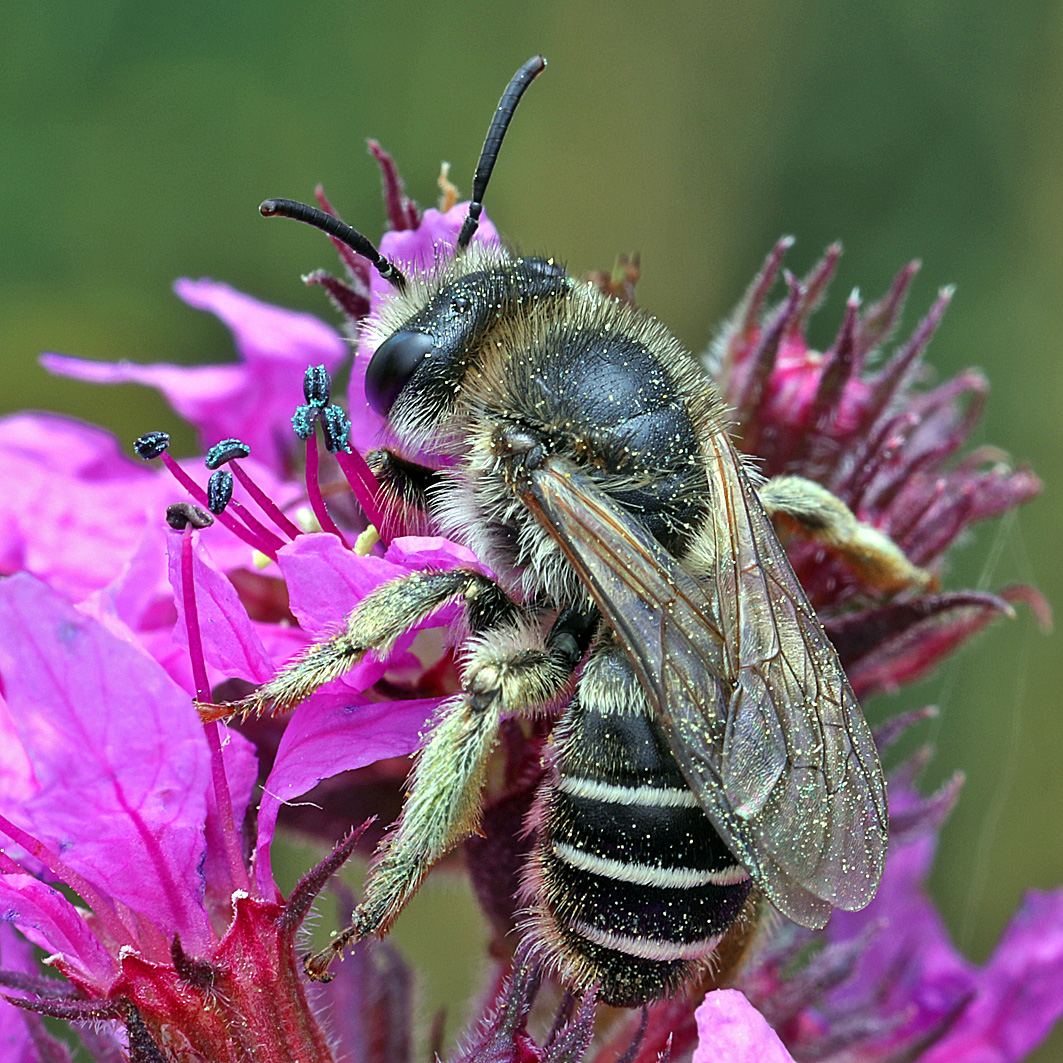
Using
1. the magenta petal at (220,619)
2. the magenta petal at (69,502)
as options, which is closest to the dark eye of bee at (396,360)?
the magenta petal at (220,619)

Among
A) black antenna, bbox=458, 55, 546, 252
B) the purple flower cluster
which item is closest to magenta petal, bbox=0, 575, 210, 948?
the purple flower cluster

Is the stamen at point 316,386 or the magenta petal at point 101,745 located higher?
the stamen at point 316,386

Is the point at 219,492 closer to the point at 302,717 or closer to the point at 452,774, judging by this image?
the point at 302,717

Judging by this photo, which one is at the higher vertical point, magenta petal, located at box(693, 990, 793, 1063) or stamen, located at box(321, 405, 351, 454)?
stamen, located at box(321, 405, 351, 454)

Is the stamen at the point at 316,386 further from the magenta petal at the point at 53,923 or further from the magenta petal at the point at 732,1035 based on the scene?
the magenta petal at the point at 732,1035

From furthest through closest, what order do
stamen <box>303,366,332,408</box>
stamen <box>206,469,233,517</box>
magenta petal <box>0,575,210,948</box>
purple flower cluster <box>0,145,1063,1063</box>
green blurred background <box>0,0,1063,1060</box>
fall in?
green blurred background <box>0,0,1063,1060</box> → stamen <box>303,366,332,408</box> → stamen <box>206,469,233,517</box> → purple flower cluster <box>0,145,1063,1063</box> → magenta petal <box>0,575,210,948</box>

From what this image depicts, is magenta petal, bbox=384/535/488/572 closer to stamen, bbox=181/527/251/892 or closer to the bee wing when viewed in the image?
the bee wing

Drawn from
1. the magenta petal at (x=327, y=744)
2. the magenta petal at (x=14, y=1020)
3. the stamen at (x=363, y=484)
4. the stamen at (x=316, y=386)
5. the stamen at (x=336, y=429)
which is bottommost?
the magenta petal at (x=14, y=1020)

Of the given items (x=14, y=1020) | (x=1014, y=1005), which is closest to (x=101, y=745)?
(x=14, y=1020)
